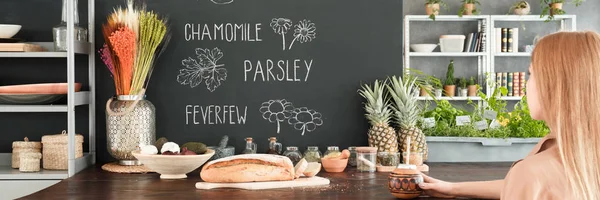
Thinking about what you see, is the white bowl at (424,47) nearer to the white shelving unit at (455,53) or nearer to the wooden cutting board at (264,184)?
the white shelving unit at (455,53)

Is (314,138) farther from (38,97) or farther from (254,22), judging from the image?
(38,97)

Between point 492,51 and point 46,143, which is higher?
point 492,51

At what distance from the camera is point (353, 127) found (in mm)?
4121

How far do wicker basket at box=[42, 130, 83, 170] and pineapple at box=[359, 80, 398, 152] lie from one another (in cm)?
151

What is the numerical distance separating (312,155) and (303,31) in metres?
0.70

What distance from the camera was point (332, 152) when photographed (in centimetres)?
378

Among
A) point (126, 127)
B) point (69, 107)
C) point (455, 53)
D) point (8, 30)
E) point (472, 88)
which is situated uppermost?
point (455, 53)

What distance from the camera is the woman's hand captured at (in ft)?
9.41

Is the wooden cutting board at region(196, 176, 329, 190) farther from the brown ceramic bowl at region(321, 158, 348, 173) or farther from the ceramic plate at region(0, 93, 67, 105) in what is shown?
the ceramic plate at region(0, 93, 67, 105)

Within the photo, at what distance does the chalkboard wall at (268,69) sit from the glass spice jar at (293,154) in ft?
0.72

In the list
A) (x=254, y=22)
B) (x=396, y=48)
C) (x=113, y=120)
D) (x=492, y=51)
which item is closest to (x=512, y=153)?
(x=396, y=48)

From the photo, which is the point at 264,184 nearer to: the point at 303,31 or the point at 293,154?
the point at 293,154

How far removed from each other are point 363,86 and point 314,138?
39 cm

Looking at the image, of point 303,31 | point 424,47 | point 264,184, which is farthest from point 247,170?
point 424,47
